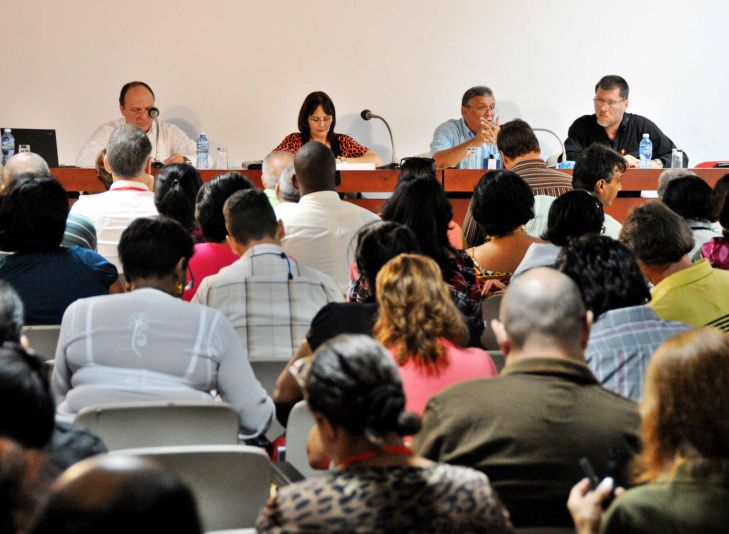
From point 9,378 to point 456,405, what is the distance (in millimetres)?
893

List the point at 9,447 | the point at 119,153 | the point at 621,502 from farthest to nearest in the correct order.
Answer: the point at 119,153, the point at 621,502, the point at 9,447

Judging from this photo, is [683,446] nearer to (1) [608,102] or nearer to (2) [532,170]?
(2) [532,170]

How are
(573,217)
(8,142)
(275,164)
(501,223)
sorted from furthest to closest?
(8,142) < (275,164) < (501,223) < (573,217)

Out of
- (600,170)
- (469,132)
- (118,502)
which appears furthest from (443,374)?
(469,132)

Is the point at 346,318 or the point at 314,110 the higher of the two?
the point at 314,110

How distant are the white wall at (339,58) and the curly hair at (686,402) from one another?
6928mm

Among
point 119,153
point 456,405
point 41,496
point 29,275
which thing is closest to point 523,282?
point 456,405

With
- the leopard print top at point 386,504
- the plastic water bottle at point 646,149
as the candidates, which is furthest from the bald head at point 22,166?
the plastic water bottle at point 646,149

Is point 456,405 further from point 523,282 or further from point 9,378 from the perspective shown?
point 9,378

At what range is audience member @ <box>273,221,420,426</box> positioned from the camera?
2.90 metres

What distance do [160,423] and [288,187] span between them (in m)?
2.84

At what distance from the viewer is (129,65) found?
8508 mm

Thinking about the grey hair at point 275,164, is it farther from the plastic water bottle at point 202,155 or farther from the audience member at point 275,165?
the plastic water bottle at point 202,155

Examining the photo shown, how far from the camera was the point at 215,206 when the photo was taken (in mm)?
4164
